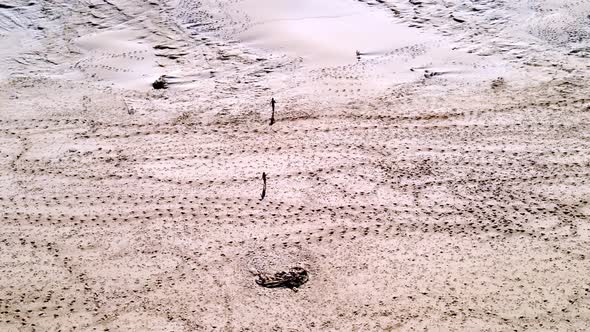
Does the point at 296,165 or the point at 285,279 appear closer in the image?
the point at 285,279

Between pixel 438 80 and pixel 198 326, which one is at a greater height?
pixel 438 80

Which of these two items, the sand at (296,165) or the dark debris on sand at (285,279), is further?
the dark debris on sand at (285,279)

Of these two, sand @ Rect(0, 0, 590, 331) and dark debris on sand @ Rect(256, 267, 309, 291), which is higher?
sand @ Rect(0, 0, 590, 331)

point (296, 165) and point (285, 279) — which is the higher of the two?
point (296, 165)

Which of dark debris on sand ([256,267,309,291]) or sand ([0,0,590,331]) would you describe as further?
dark debris on sand ([256,267,309,291])

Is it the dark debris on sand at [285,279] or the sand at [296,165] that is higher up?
the sand at [296,165]

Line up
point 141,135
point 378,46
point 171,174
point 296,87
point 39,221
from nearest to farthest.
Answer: point 39,221 → point 171,174 → point 141,135 → point 296,87 → point 378,46

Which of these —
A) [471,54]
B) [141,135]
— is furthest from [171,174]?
[471,54]

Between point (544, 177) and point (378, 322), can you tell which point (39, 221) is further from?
point (544, 177)
